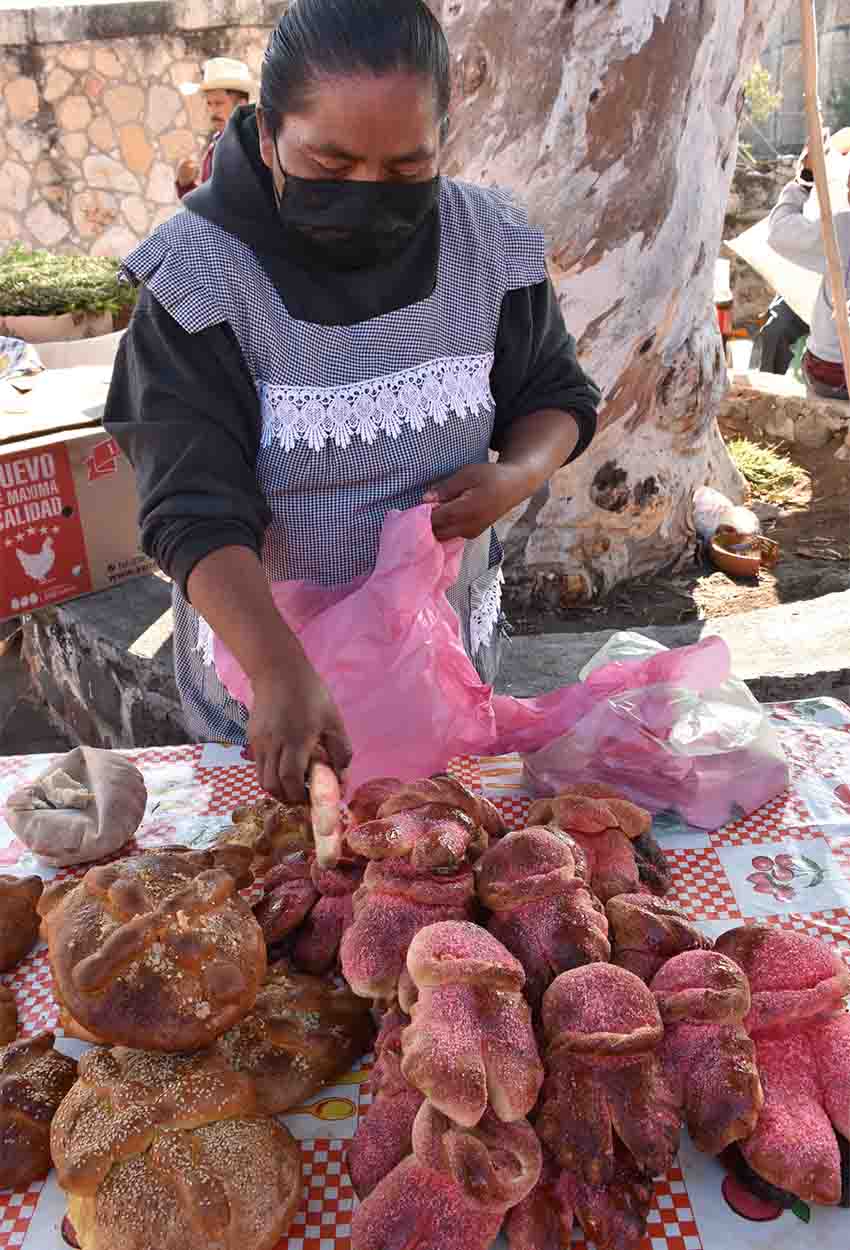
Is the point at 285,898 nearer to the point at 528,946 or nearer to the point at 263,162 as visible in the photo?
the point at 528,946

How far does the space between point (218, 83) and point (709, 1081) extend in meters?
6.93

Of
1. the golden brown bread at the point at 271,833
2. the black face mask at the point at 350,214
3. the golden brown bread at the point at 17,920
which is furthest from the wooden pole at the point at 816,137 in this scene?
the golden brown bread at the point at 17,920

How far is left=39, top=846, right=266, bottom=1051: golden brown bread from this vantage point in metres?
1.10

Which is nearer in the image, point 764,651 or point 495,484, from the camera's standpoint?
point 495,484

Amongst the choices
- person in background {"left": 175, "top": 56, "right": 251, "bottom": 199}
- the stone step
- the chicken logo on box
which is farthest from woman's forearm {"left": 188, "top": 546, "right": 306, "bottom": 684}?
person in background {"left": 175, "top": 56, "right": 251, "bottom": 199}

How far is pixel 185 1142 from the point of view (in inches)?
40.5

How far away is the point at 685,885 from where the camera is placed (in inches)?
61.9

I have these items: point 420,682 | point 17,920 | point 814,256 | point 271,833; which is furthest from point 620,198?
point 814,256

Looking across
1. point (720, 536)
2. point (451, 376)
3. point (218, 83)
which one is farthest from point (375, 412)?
point (218, 83)

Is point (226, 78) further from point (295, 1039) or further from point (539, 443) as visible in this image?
point (295, 1039)

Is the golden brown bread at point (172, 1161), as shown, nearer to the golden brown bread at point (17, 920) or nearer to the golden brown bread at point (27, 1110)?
the golden brown bread at point (27, 1110)

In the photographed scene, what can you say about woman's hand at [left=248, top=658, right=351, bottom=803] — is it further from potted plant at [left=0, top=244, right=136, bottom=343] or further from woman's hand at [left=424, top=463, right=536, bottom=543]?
potted plant at [left=0, top=244, right=136, bottom=343]

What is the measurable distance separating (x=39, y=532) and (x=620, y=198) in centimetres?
216

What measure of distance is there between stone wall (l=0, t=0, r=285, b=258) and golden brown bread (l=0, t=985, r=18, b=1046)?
8759mm
